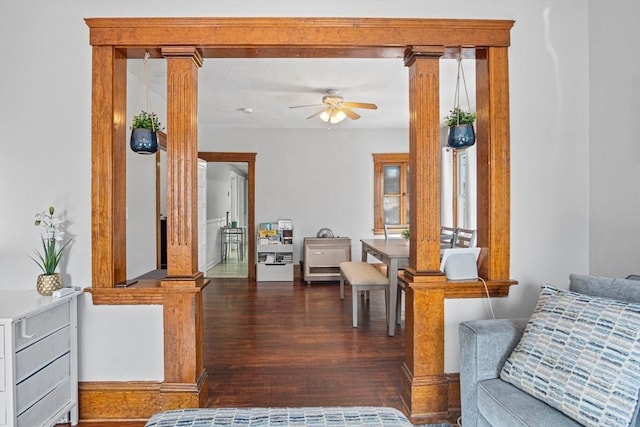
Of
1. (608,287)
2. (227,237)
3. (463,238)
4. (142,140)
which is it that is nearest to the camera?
(608,287)

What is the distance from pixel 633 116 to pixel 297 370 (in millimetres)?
2750

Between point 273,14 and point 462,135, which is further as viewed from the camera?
point 462,135

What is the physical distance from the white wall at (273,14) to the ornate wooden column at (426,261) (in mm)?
126

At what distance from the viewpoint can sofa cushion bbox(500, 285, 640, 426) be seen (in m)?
1.33

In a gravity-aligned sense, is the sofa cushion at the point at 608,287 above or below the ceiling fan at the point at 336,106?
below

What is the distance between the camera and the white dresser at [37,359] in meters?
1.71

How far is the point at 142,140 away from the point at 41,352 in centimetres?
131

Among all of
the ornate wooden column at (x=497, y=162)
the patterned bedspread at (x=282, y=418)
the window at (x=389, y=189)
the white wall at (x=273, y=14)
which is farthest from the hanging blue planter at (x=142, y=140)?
the window at (x=389, y=189)

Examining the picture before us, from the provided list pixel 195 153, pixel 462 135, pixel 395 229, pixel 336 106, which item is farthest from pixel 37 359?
pixel 395 229

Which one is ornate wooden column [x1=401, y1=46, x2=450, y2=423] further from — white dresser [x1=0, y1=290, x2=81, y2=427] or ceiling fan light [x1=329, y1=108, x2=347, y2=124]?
ceiling fan light [x1=329, y1=108, x2=347, y2=124]

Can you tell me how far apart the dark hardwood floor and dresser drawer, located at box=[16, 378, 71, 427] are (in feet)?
1.18

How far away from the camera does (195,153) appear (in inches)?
93.4

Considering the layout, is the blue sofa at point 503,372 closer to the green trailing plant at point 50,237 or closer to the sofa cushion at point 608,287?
the sofa cushion at point 608,287

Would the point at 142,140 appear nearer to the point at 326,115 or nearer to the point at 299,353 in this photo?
the point at 299,353
